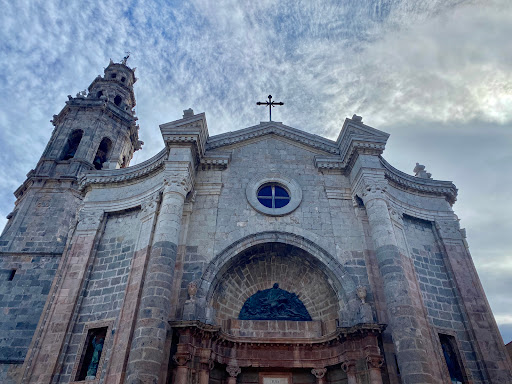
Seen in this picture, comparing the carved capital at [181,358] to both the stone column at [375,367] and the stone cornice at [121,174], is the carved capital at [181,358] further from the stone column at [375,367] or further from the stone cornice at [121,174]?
the stone cornice at [121,174]

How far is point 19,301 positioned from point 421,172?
16744 mm

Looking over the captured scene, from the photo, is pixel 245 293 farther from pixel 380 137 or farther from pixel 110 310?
pixel 380 137

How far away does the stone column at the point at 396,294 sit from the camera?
10.0 metres

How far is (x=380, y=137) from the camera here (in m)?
14.9

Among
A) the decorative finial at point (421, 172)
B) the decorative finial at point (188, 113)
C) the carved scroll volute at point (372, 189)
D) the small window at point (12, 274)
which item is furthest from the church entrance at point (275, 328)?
the small window at point (12, 274)

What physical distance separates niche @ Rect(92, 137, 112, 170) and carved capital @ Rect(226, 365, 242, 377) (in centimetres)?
1355

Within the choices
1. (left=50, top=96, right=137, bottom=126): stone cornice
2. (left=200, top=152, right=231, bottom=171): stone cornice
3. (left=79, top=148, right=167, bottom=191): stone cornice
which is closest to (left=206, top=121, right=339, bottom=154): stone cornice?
(left=200, top=152, right=231, bottom=171): stone cornice

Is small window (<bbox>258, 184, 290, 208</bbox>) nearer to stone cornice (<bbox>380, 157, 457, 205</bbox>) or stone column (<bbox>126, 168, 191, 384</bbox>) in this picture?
stone column (<bbox>126, 168, 191, 384</bbox>)

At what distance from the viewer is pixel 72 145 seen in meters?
21.5

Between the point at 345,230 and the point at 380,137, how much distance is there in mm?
3801

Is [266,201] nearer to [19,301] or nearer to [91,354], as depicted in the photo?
[91,354]

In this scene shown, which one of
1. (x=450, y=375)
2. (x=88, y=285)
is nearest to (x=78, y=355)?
(x=88, y=285)

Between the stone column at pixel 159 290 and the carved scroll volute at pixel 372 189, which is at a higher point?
the carved scroll volute at pixel 372 189

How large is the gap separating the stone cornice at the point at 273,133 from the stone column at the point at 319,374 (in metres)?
8.13
